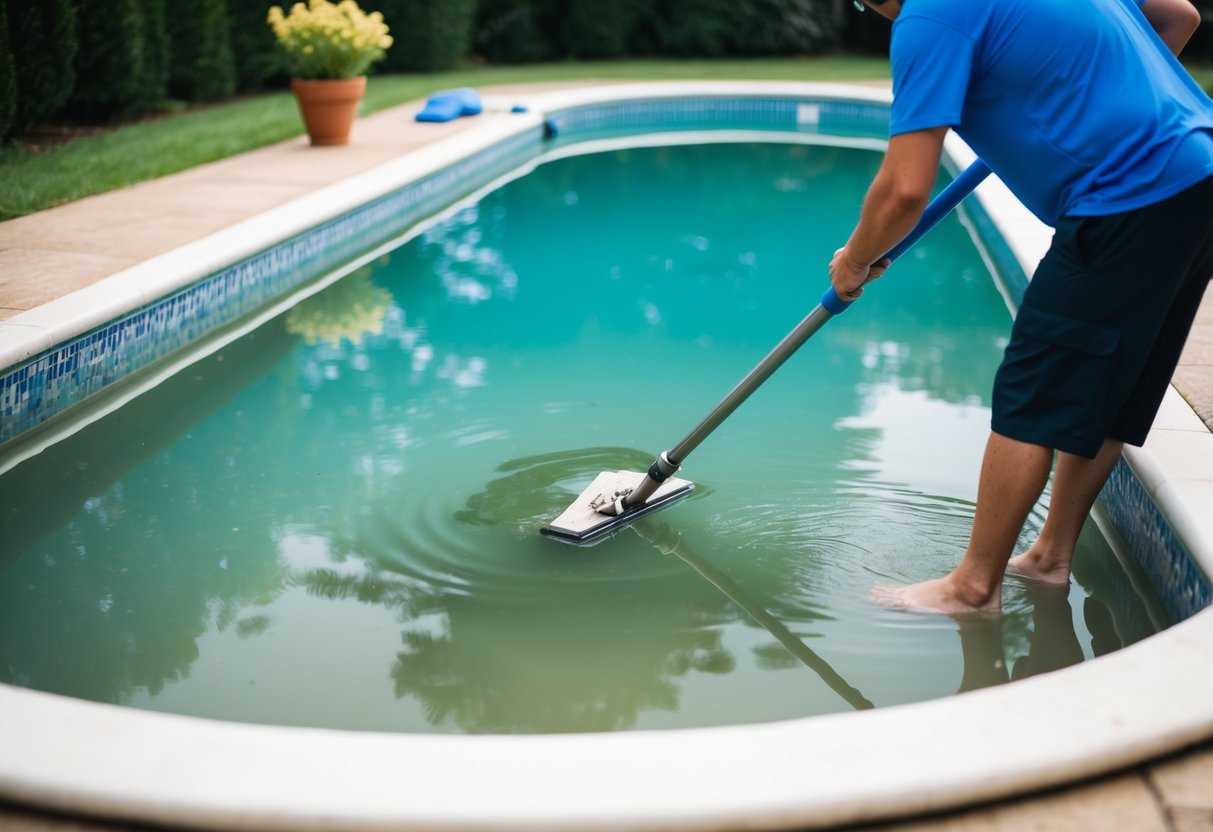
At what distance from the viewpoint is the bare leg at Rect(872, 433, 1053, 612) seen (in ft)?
7.47

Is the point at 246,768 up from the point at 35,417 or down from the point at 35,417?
up

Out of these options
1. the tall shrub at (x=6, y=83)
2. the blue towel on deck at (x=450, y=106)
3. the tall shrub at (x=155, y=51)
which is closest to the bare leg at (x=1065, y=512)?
the tall shrub at (x=6, y=83)

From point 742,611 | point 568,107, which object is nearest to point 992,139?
point 742,611

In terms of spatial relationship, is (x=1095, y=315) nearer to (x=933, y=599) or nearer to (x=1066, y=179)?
(x=1066, y=179)

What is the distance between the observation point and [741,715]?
7.41 ft

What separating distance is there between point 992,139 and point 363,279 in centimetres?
389

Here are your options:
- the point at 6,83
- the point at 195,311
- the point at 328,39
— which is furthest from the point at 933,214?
the point at 6,83

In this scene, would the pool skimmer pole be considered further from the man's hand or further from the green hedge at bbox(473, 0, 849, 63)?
the green hedge at bbox(473, 0, 849, 63)

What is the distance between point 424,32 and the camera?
514 inches

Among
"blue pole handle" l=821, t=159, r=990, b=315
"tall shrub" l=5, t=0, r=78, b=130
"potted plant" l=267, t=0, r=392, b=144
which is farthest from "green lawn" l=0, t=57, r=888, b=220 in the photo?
"blue pole handle" l=821, t=159, r=990, b=315

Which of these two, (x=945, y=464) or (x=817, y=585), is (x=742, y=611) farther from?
(x=945, y=464)

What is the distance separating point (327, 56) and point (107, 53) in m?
2.01

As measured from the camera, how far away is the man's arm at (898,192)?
209cm

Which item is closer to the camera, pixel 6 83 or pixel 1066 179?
pixel 1066 179
